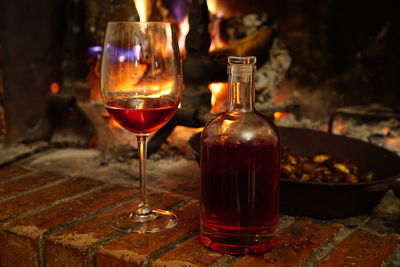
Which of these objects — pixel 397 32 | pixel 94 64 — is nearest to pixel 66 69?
pixel 94 64

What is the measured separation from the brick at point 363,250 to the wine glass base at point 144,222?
1.06ft

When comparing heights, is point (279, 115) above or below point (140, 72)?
below

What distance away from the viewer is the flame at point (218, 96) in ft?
6.68

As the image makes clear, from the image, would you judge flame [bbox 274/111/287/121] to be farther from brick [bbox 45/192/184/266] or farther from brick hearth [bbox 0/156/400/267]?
brick [bbox 45/192/184/266]

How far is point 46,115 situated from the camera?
1.86 meters

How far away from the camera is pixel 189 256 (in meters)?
0.89

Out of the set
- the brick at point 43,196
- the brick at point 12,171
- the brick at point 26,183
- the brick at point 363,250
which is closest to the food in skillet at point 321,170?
the brick at point 363,250

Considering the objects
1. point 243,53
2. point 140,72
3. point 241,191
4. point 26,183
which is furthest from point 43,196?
point 243,53

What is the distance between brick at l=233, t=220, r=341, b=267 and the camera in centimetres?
87

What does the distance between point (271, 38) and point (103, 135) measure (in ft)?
2.52

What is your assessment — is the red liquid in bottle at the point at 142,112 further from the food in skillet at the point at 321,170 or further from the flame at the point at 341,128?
the flame at the point at 341,128

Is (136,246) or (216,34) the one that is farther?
(216,34)

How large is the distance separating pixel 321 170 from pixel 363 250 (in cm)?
29

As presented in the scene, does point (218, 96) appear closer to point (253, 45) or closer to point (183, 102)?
point (253, 45)
